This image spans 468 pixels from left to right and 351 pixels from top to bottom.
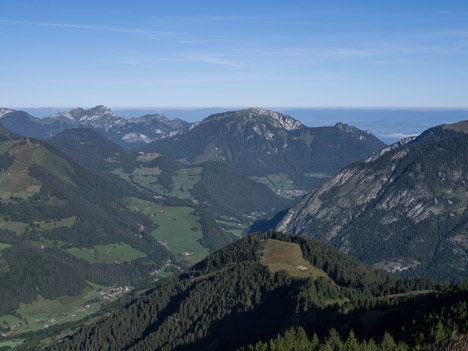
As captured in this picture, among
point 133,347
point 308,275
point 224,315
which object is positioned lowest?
point 133,347

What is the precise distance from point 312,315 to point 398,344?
54.0 m

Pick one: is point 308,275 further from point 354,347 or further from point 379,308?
point 354,347

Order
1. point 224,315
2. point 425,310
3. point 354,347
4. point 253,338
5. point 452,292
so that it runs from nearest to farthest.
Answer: point 354,347, point 425,310, point 452,292, point 253,338, point 224,315

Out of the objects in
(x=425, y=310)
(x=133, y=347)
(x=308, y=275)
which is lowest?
(x=133, y=347)

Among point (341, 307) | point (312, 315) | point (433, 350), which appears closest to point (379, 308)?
point (341, 307)

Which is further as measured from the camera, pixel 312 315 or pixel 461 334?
pixel 312 315

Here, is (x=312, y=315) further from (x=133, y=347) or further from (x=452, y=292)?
(x=133, y=347)

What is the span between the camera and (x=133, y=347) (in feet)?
617

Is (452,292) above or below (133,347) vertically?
above

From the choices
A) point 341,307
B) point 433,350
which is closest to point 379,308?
point 341,307

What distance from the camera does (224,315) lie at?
182 m

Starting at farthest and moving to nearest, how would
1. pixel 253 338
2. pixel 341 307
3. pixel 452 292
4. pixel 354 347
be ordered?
pixel 253 338 < pixel 341 307 < pixel 452 292 < pixel 354 347

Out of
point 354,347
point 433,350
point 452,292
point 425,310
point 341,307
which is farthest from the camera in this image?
point 341,307

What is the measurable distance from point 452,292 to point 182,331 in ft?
333
